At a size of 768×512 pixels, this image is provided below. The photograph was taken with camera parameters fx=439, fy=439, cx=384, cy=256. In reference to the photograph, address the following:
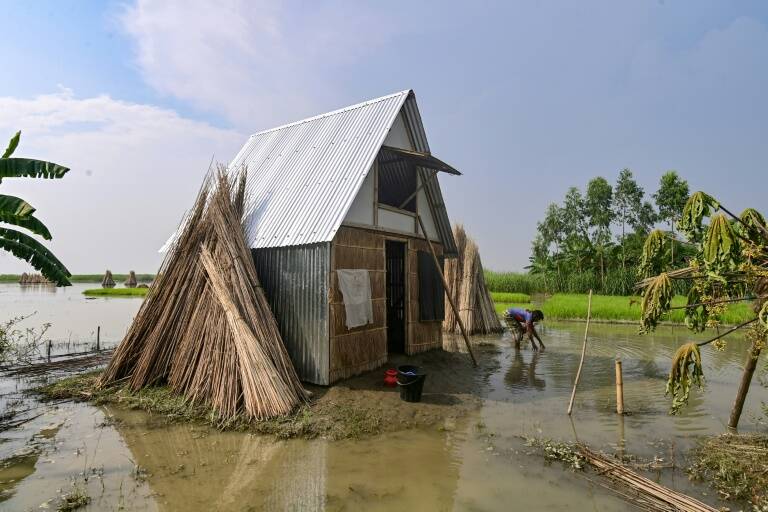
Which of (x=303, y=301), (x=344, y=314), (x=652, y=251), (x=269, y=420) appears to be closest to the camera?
(x=652, y=251)

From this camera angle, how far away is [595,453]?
16.2 feet

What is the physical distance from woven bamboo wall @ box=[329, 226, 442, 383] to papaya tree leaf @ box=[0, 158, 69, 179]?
4247 millimetres

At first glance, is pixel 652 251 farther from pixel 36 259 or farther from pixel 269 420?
pixel 36 259

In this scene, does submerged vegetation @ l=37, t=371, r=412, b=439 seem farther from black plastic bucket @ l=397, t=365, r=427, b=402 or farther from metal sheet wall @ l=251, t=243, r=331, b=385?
metal sheet wall @ l=251, t=243, r=331, b=385

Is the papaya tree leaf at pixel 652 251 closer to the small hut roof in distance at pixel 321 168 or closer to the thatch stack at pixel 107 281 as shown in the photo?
the small hut roof in distance at pixel 321 168

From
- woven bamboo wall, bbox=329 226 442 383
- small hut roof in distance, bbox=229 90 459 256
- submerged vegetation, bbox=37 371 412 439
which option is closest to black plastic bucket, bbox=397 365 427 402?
submerged vegetation, bbox=37 371 412 439

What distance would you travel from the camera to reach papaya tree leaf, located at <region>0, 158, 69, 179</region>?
245 inches

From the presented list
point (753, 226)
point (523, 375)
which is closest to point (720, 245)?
point (753, 226)

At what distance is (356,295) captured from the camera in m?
7.56

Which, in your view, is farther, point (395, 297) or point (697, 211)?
point (395, 297)

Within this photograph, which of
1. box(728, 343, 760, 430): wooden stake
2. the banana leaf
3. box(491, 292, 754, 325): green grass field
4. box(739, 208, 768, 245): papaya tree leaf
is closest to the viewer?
box(739, 208, 768, 245): papaya tree leaf

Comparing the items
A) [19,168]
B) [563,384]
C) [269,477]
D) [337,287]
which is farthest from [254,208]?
[563,384]

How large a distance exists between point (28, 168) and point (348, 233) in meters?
4.75

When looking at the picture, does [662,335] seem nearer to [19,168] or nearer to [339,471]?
[339,471]
